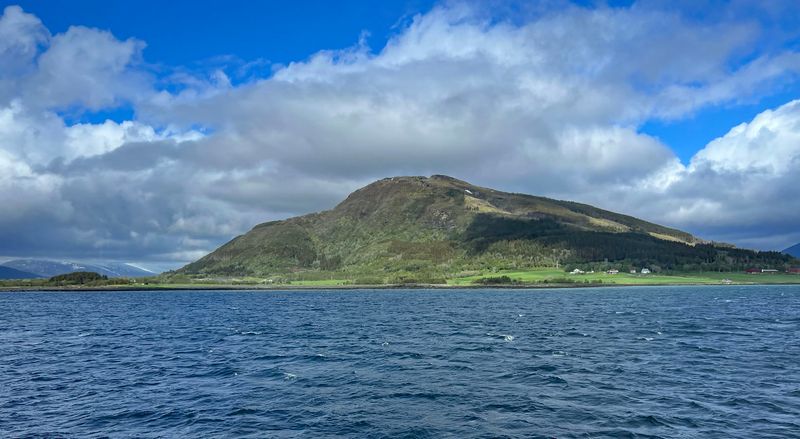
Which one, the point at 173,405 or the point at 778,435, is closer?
the point at 778,435

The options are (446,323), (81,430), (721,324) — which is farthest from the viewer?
(446,323)

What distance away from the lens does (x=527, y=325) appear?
96.2 m

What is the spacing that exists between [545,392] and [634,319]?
7232 cm

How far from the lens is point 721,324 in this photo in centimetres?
9219

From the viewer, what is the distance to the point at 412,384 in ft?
151

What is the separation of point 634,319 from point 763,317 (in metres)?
27.1

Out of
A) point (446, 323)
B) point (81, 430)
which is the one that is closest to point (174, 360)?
point (81, 430)

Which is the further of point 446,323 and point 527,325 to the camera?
point 446,323

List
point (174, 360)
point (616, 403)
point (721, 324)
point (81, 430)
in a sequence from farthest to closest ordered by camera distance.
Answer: point (721, 324)
point (174, 360)
point (616, 403)
point (81, 430)

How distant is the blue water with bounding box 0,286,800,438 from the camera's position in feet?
111

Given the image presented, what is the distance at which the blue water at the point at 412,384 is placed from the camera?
33.8m

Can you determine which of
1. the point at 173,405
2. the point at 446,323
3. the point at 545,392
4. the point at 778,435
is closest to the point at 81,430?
the point at 173,405

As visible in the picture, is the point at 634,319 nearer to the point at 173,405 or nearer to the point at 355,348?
the point at 355,348

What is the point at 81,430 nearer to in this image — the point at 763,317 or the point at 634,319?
the point at 634,319
